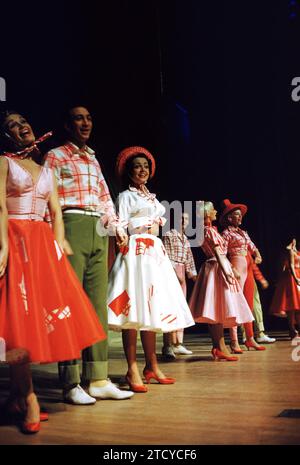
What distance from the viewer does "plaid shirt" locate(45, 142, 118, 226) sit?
105 inches

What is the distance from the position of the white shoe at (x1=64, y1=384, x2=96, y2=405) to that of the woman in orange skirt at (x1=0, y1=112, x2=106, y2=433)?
314 mm

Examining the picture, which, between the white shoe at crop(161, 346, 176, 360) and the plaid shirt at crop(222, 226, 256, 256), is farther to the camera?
the plaid shirt at crop(222, 226, 256, 256)

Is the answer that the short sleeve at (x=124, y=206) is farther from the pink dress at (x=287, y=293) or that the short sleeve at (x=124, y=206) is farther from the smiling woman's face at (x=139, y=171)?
the pink dress at (x=287, y=293)

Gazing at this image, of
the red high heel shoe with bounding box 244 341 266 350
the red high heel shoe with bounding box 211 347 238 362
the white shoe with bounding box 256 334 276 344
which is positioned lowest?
the white shoe with bounding box 256 334 276 344

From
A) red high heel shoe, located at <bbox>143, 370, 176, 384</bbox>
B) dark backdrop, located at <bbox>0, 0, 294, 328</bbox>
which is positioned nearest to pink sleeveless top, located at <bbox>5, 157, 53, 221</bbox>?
red high heel shoe, located at <bbox>143, 370, 176, 384</bbox>

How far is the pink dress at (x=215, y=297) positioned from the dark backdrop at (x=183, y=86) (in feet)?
5.59

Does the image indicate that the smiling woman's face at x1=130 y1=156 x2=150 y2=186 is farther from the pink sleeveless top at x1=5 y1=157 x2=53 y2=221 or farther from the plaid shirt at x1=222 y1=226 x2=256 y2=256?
the plaid shirt at x1=222 y1=226 x2=256 y2=256

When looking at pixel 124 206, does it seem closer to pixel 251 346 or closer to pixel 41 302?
pixel 41 302

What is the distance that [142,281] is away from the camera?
2906 millimetres

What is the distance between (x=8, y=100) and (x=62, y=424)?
2479 mm

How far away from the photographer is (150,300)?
287 centimetres

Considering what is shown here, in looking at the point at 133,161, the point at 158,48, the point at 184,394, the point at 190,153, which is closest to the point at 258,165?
the point at 190,153

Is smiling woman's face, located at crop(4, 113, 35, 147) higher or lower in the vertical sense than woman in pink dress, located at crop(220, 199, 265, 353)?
higher

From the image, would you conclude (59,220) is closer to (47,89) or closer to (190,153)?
(47,89)
